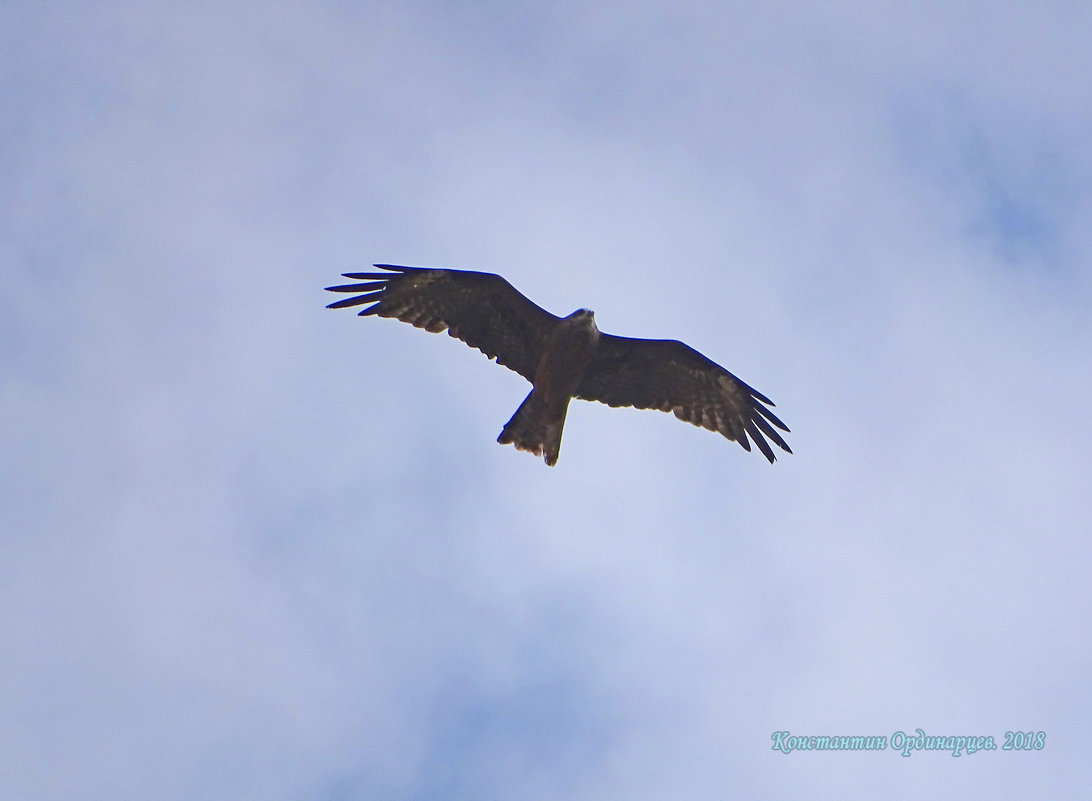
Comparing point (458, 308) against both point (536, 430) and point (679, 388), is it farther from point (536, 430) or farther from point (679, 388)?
point (679, 388)

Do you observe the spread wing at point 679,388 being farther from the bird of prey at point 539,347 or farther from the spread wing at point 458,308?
the spread wing at point 458,308

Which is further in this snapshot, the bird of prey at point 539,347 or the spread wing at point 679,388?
the spread wing at point 679,388

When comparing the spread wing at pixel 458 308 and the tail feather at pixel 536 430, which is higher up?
the spread wing at pixel 458 308

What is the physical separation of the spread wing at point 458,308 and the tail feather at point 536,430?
0.42 meters

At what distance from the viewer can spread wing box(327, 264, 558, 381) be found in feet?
46.9

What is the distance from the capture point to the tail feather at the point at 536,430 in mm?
14383

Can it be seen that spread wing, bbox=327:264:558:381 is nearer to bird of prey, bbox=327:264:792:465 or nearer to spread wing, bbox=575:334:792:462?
bird of prey, bbox=327:264:792:465

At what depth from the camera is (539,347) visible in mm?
14305

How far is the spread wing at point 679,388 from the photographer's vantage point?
574 inches

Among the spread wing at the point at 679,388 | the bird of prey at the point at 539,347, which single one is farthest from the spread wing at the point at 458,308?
the spread wing at the point at 679,388

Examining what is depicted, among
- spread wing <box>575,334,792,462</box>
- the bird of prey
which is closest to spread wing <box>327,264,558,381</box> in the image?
the bird of prey

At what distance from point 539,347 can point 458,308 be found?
1115 millimetres

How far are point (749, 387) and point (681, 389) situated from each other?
856mm

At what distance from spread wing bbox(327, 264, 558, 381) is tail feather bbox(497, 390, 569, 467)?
0.42 metres
